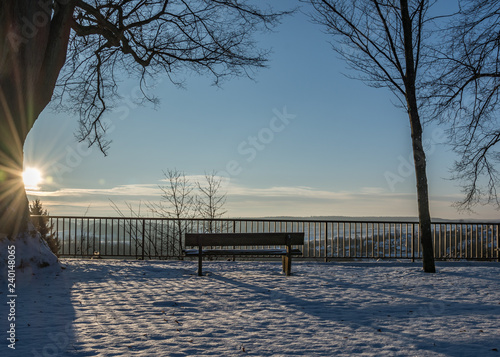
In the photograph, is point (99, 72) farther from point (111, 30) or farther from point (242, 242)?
point (242, 242)

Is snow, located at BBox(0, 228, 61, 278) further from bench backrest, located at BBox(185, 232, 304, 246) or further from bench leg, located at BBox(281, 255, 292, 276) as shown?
bench leg, located at BBox(281, 255, 292, 276)

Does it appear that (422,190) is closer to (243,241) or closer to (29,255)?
(243,241)

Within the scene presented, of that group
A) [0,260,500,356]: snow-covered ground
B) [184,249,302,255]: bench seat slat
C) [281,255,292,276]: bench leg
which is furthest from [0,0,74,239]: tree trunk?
[281,255,292,276]: bench leg

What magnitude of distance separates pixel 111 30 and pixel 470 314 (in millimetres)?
11130

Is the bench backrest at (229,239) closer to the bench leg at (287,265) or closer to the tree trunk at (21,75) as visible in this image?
the bench leg at (287,265)

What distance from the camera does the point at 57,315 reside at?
19.7ft

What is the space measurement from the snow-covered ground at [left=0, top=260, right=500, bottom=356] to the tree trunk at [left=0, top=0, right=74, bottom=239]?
6.62ft

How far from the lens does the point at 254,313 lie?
6.20m

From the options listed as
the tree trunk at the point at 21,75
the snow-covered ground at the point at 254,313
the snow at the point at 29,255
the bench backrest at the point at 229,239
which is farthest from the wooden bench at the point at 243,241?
the tree trunk at the point at 21,75

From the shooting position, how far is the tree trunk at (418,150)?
10.9m

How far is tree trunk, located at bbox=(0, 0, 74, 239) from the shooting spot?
9.61 metres

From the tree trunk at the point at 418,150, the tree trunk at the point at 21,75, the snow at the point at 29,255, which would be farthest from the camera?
the tree trunk at the point at 418,150

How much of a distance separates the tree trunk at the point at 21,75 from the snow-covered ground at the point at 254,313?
6.62 feet

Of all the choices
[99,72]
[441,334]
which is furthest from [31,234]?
[441,334]
